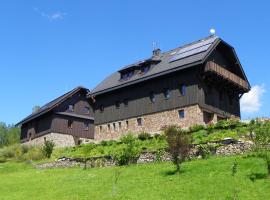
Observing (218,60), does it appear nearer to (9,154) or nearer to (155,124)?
(155,124)

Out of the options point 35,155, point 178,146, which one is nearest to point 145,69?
point 35,155

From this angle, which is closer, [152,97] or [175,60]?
[175,60]

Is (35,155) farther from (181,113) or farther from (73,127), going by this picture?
(73,127)

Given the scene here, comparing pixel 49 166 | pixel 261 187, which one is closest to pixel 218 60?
pixel 49 166

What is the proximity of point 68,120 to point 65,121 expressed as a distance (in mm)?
425

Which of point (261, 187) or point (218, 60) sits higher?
point (218, 60)

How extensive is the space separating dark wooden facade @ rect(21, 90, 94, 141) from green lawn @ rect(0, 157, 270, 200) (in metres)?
25.9

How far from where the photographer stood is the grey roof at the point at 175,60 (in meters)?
39.0

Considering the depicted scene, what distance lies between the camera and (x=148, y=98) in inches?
1681

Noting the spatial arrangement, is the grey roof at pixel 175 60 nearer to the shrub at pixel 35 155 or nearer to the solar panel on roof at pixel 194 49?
the solar panel on roof at pixel 194 49

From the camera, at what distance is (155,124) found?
136ft

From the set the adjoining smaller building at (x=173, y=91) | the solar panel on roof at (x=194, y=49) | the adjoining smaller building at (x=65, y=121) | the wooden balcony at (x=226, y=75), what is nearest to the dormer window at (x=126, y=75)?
the adjoining smaller building at (x=173, y=91)

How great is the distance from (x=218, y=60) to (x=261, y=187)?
25354 millimetres

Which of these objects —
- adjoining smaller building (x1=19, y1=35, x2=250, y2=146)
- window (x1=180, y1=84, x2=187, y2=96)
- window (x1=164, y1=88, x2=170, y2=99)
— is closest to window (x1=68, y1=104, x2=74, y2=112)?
adjoining smaller building (x1=19, y1=35, x2=250, y2=146)
